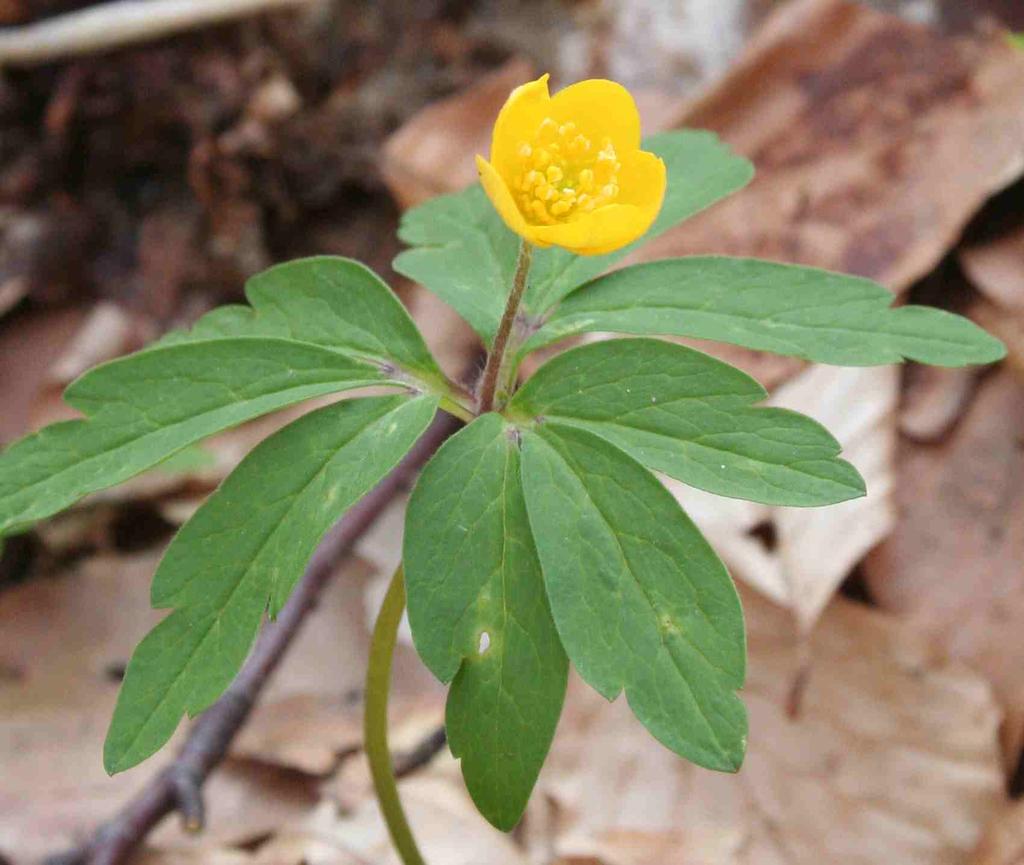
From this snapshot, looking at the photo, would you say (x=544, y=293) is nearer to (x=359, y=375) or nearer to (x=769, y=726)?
(x=359, y=375)

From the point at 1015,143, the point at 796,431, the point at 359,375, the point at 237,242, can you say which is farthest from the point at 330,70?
the point at 796,431

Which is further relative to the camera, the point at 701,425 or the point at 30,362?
the point at 30,362

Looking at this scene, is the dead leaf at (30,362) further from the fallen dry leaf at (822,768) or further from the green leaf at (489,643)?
the green leaf at (489,643)

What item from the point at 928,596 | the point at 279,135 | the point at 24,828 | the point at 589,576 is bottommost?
the point at 928,596

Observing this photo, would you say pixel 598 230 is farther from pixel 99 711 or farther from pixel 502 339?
pixel 99 711

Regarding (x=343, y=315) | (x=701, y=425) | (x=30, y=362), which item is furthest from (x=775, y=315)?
(x=30, y=362)

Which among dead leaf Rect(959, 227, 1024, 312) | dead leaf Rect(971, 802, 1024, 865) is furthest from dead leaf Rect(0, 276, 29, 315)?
dead leaf Rect(971, 802, 1024, 865)
